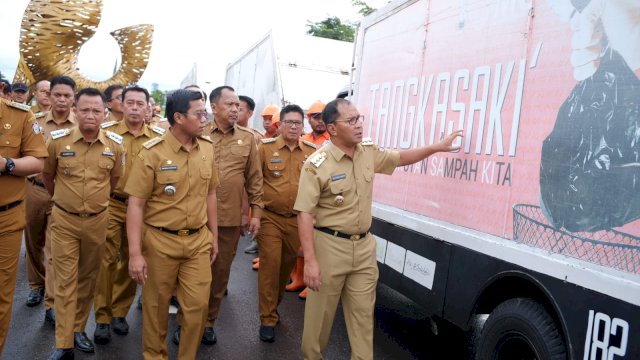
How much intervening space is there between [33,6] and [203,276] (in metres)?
6.13

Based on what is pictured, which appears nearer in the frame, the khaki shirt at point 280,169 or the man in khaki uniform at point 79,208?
the man in khaki uniform at point 79,208

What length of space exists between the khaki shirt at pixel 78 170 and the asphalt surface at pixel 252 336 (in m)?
1.10

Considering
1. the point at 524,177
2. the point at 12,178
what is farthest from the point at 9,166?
the point at 524,177

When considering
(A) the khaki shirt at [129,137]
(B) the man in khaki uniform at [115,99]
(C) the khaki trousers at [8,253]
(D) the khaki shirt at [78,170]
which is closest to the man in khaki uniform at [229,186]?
(A) the khaki shirt at [129,137]

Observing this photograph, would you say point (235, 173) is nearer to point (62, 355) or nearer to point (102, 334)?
point (102, 334)

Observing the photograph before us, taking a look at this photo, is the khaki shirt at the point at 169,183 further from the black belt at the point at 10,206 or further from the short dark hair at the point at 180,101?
the black belt at the point at 10,206

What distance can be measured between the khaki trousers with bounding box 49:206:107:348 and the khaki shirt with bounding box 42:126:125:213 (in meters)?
0.10

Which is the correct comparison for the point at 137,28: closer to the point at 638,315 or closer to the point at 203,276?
the point at 203,276

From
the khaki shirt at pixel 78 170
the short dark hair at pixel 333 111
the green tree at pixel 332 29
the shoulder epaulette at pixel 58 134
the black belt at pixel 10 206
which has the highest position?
the green tree at pixel 332 29

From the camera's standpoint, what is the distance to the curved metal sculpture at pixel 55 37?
7805 millimetres

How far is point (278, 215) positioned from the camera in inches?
191

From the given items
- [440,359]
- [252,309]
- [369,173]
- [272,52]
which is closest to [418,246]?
[369,173]

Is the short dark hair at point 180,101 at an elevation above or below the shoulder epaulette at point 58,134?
above

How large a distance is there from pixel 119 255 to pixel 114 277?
0.24m
